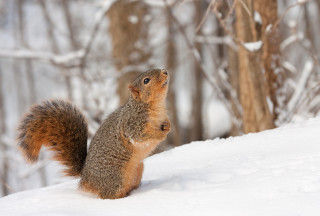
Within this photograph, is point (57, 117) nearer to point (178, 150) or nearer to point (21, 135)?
point (21, 135)

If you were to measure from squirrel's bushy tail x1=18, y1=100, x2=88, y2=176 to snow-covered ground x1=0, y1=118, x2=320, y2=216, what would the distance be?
0.22 m

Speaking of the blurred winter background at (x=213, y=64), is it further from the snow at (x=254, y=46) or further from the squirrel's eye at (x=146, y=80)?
the squirrel's eye at (x=146, y=80)

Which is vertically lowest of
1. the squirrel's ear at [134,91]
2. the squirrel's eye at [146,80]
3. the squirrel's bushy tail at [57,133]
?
the squirrel's bushy tail at [57,133]

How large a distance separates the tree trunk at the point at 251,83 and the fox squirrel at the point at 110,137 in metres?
1.23

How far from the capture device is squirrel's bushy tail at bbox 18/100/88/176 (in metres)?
2.79

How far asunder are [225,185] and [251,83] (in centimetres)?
161

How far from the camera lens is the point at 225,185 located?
233 centimetres

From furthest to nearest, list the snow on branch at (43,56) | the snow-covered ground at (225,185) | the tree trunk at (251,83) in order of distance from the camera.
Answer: the snow on branch at (43,56) < the tree trunk at (251,83) < the snow-covered ground at (225,185)

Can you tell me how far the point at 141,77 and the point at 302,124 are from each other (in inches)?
49.7

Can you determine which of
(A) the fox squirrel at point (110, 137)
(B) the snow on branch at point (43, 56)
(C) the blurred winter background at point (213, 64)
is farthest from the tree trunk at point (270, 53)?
(B) the snow on branch at point (43, 56)

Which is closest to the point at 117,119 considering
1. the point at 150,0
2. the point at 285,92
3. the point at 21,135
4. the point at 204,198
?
the point at 21,135

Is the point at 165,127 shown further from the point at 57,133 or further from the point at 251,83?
the point at 251,83

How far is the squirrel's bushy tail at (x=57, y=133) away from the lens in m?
2.79

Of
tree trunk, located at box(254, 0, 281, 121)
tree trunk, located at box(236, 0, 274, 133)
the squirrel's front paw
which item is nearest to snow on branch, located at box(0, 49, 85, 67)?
tree trunk, located at box(236, 0, 274, 133)
